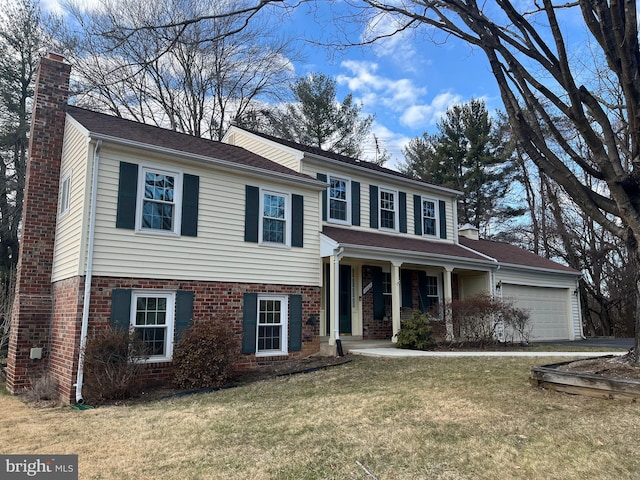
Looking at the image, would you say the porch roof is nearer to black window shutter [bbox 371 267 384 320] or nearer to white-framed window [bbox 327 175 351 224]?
white-framed window [bbox 327 175 351 224]

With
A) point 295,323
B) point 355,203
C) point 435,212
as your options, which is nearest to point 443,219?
point 435,212

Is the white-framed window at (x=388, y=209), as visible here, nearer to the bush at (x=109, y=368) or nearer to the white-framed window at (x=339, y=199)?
the white-framed window at (x=339, y=199)

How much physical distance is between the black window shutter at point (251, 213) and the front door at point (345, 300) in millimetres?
3612

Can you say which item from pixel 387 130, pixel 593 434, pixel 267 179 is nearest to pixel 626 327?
pixel 387 130

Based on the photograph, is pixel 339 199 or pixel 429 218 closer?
pixel 339 199

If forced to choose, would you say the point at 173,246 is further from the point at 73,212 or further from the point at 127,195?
the point at 73,212

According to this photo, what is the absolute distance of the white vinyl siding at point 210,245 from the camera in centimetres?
891

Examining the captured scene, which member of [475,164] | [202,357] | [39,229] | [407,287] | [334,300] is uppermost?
[475,164]

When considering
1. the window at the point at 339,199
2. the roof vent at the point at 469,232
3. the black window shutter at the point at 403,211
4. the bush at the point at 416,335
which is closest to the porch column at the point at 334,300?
the bush at the point at 416,335

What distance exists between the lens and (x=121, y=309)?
344 inches

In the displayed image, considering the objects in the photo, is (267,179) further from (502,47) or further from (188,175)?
(502,47)

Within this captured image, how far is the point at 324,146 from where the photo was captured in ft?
86.2

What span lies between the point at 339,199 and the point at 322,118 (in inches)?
533

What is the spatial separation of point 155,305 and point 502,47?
25.3 feet
